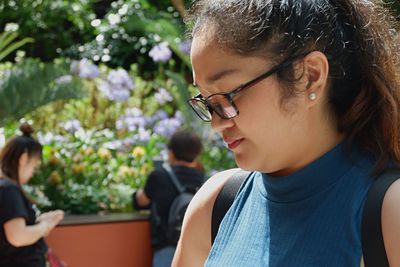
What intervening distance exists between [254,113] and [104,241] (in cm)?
536

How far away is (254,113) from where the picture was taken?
1494 mm

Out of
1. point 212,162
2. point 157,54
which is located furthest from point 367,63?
point 157,54

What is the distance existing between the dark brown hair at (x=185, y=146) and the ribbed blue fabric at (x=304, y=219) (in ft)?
14.7

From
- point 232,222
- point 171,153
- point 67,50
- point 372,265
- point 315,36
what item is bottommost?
point 67,50

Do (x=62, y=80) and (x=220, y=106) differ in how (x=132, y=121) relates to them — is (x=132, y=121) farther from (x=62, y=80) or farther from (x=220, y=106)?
(x=220, y=106)

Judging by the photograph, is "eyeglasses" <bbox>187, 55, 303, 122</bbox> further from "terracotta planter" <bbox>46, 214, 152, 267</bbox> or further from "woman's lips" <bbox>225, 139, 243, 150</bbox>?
"terracotta planter" <bbox>46, 214, 152, 267</bbox>

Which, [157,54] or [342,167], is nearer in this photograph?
[342,167]

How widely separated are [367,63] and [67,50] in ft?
42.0

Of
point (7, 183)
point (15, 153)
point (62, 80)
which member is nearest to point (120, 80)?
point (62, 80)

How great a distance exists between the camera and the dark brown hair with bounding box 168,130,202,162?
20.3ft

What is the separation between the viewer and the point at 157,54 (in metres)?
10.5

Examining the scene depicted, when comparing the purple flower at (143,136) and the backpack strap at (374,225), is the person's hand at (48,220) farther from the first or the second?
the backpack strap at (374,225)

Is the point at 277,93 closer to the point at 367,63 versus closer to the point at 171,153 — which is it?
the point at 367,63

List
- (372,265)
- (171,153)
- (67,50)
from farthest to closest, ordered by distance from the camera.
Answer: (67,50) < (171,153) < (372,265)
